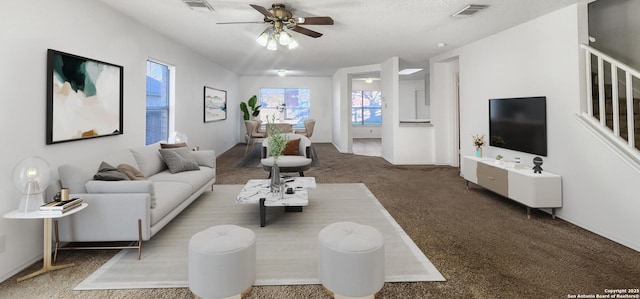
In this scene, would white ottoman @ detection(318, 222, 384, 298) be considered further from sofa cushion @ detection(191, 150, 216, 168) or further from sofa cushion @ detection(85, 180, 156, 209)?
sofa cushion @ detection(191, 150, 216, 168)

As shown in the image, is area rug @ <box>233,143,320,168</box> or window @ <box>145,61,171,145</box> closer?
window @ <box>145,61,171,145</box>

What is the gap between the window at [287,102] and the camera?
1180 cm

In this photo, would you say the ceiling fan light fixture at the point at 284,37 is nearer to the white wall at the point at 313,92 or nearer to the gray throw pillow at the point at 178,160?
the gray throw pillow at the point at 178,160

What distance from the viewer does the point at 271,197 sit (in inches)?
130

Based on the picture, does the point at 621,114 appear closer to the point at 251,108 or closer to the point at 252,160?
the point at 252,160

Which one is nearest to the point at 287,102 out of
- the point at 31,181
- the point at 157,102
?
the point at 157,102

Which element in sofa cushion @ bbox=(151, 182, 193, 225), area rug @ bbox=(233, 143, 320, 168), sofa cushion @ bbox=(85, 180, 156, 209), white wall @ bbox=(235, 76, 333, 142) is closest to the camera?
sofa cushion @ bbox=(85, 180, 156, 209)

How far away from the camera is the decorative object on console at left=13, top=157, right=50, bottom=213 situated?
7.06ft

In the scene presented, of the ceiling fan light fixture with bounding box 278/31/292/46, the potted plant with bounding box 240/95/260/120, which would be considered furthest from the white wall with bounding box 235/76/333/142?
the ceiling fan light fixture with bounding box 278/31/292/46

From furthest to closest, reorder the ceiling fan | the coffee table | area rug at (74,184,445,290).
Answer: the ceiling fan, the coffee table, area rug at (74,184,445,290)

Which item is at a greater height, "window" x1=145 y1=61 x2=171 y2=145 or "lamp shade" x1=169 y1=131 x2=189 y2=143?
"window" x1=145 y1=61 x2=171 y2=145

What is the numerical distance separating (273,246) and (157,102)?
370cm

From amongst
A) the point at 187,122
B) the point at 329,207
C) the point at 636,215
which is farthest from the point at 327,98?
the point at 636,215

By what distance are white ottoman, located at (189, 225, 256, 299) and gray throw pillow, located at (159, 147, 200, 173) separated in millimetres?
2395
